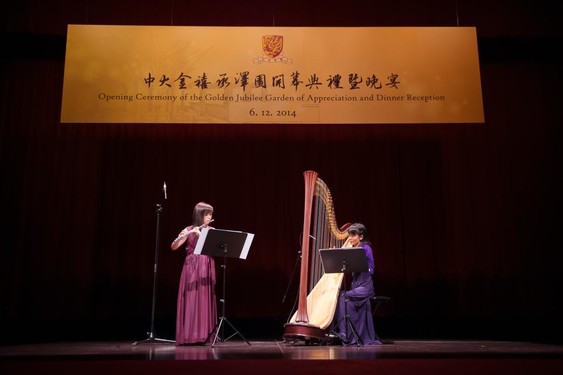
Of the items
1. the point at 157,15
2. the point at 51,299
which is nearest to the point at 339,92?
the point at 157,15

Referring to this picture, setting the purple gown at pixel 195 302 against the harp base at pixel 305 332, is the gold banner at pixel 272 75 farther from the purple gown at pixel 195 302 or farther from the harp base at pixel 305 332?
the harp base at pixel 305 332

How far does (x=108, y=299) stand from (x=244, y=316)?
1619 millimetres

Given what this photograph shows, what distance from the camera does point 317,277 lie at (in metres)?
5.06

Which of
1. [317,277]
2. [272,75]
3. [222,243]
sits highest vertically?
[272,75]

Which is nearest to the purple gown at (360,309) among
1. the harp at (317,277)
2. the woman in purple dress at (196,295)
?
the harp at (317,277)

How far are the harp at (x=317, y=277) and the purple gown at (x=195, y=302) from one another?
0.72m

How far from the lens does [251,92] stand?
5.52 metres

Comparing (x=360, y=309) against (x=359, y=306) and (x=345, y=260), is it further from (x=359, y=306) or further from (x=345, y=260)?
(x=345, y=260)

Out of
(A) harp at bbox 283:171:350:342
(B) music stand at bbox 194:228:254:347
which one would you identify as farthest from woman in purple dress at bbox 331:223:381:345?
(B) music stand at bbox 194:228:254:347

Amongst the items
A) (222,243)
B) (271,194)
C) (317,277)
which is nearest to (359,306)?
(317,277)

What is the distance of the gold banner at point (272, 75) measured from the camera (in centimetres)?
541

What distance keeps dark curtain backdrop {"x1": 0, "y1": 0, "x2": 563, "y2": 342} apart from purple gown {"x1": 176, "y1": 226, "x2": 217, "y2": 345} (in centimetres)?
153

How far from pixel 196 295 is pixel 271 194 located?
215 centimetres

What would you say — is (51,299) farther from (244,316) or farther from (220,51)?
(220,51)
